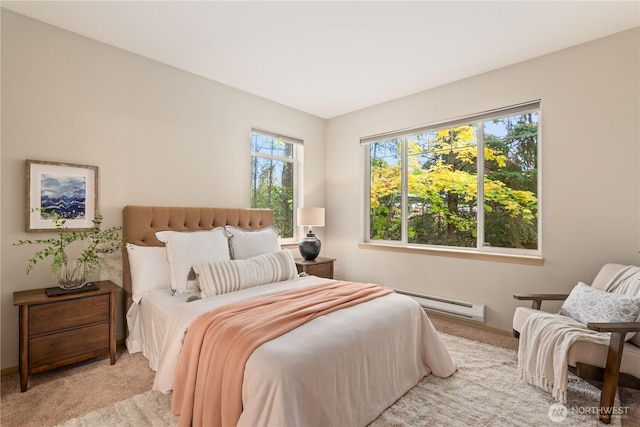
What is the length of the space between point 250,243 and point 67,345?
5.05 feet

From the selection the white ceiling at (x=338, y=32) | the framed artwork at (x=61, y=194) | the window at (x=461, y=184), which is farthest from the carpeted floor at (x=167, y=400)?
the white ceiling at (x=338, y=32)

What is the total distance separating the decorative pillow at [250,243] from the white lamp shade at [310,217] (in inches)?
30.9

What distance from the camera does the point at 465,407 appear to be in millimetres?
1936

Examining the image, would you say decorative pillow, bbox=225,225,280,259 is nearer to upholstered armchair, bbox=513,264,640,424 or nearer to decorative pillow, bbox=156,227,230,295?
decorative pillow, bbox=156,227,230,295

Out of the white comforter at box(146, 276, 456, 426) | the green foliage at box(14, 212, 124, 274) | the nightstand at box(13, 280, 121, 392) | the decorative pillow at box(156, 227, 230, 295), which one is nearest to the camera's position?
the white comforter at box(146, 276, 456, 426)

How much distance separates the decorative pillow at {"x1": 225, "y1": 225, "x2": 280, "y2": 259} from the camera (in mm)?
2994

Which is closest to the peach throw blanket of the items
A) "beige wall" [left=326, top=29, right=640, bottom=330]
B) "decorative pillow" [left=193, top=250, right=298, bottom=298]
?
"decorative pillow" [left=193, top=250, right=298, bottom=298]

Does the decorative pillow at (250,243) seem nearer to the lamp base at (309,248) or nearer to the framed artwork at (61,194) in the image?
the lamp base at (309,248)

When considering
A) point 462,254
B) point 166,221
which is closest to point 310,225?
point 166,221

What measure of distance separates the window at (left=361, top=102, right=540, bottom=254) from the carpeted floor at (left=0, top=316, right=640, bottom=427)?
1.43m

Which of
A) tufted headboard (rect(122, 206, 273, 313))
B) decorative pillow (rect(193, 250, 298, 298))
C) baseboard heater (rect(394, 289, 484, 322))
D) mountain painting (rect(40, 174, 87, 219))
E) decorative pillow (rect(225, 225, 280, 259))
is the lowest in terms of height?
baseboard heater (rect(394, 289, 484, 322))

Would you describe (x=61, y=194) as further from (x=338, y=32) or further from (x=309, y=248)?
(x=338, y=32)

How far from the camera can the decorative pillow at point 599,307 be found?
6.36 ft

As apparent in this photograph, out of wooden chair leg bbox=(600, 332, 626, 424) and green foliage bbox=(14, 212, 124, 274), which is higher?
green foliage bbox=(14, 212, 124, 274)
